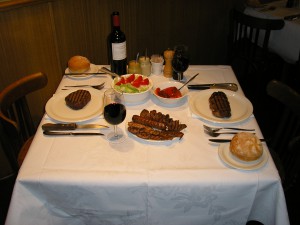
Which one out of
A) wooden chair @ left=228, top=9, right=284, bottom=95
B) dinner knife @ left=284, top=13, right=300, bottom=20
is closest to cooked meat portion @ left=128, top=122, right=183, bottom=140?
wooden chair @ left=228, top=9, right=284, bottom=95

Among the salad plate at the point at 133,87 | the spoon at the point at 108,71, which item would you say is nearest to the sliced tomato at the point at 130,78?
the salad plate at the point at 133,87

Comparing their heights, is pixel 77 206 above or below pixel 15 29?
below

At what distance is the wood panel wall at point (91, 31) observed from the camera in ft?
6.23

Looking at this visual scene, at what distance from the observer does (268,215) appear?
1140 millimetres

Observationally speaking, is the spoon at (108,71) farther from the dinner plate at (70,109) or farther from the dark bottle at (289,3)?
the dark bottle at (289,3)

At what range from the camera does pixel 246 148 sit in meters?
1.09

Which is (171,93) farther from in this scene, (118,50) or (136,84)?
(118,50)

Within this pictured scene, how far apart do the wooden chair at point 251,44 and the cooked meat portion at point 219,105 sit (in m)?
1.04

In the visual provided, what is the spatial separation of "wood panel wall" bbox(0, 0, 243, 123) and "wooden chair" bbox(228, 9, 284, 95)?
0.25 m

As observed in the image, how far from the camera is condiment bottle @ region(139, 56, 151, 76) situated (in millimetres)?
1684

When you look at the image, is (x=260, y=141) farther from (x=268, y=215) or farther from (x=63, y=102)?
(x=63, y=102)

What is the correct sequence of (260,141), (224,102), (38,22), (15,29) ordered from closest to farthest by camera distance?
(260,141) → (224,102) → (15,29) → (38,22)

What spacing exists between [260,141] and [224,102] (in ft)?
0.90

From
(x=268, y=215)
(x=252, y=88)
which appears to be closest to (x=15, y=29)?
(x=268, y=215)
